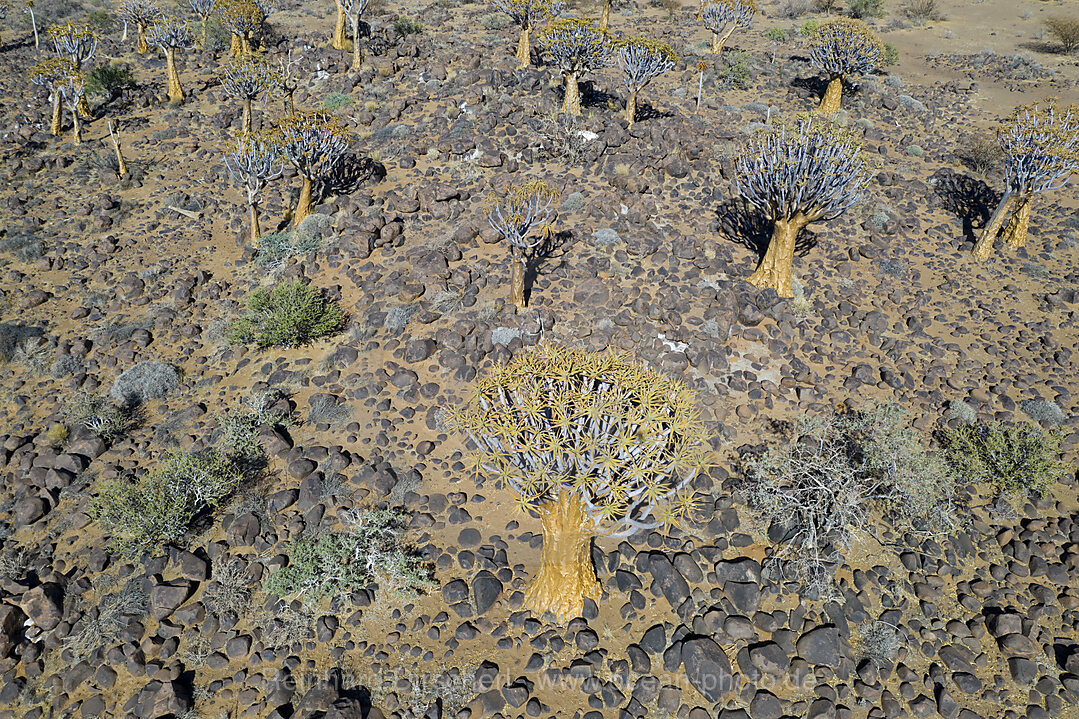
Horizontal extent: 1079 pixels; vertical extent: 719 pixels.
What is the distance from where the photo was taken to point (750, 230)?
41.9ft

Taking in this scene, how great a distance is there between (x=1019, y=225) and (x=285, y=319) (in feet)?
49.9

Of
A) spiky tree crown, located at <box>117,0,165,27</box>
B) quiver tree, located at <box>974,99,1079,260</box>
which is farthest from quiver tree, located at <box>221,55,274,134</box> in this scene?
quiver tree, located at <box>974,99,1079,260</box>

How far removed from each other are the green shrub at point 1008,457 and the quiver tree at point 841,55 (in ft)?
46.8

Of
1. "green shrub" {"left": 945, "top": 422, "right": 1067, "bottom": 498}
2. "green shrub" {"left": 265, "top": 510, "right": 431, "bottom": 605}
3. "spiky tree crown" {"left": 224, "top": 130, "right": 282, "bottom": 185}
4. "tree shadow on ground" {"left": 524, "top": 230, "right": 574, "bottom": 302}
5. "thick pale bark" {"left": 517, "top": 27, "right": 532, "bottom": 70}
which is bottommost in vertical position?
"green shrub" {"left": 265, "top": 510, "right": 431, "bottom": 605}

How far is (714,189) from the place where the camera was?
14211 mm

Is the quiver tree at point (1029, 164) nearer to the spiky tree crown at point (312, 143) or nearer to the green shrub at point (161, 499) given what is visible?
the spiky tree crown at point (312, 143)

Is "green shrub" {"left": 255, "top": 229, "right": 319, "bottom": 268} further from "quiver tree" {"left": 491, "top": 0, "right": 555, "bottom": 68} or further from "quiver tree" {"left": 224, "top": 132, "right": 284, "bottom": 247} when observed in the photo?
"quiver tree" {"left": 491, "top": 0, "right": 555, "bottom": 68}

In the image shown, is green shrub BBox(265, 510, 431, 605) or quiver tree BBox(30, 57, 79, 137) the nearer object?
green shrub BBox(265, 510, 431, 605)

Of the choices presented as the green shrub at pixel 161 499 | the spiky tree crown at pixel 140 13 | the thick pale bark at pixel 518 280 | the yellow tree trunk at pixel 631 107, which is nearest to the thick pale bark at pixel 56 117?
the spiky tree crown at pixel 140 13

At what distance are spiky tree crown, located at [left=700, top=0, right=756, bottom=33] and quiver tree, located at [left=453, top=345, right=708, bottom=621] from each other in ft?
81.0

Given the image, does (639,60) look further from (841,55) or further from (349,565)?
(349,565)

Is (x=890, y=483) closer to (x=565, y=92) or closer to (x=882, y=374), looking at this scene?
(x=882, y=374)

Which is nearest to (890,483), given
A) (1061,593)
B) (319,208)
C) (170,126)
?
(1061,593)

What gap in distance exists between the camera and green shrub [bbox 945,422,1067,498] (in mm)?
7676
